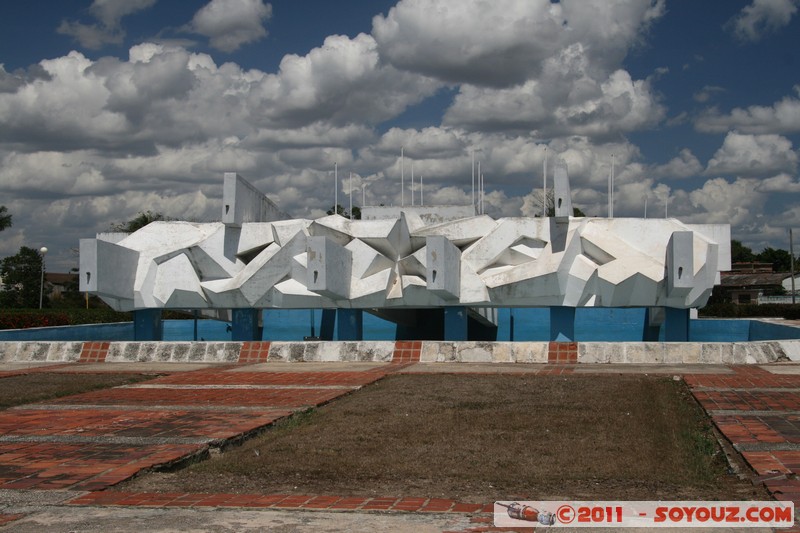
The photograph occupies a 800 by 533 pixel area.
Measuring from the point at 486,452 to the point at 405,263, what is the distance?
15608 millimetres

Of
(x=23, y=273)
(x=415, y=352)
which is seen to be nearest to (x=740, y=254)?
(x=23, y=273)

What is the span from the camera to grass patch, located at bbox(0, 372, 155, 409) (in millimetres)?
9867

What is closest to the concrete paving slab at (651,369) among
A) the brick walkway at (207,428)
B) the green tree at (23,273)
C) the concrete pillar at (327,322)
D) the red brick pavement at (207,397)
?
the brick walkway at (207,428)

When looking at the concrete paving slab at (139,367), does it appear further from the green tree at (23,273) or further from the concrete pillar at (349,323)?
the green tree at (23,273)

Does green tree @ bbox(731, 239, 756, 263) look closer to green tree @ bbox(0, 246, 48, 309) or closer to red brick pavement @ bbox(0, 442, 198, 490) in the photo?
green tree @ bbox(0, 246, 48, 309)

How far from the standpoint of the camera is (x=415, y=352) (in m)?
14.3

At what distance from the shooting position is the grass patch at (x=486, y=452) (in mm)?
5387

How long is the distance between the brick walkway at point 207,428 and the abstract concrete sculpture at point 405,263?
8.10 meters

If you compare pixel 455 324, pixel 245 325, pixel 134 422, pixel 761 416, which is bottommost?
pixel 134 422

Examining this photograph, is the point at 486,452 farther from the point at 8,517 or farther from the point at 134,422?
the point at 134,422

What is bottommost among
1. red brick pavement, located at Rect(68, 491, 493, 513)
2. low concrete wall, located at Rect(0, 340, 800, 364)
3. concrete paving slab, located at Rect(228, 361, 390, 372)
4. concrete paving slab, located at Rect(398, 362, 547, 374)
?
red brick pavement, located at Rect(68, 491, 493, 513)

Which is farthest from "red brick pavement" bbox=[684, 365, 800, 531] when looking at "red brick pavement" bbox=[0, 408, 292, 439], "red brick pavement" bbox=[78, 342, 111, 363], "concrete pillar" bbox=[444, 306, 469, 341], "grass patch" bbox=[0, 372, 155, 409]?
"concrete pillar" bbox=[444, 306, 469, 341]

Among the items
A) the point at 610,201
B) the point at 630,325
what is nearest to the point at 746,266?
the point at 630,325

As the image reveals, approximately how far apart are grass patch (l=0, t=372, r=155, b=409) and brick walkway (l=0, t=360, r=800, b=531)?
1.03 feet
